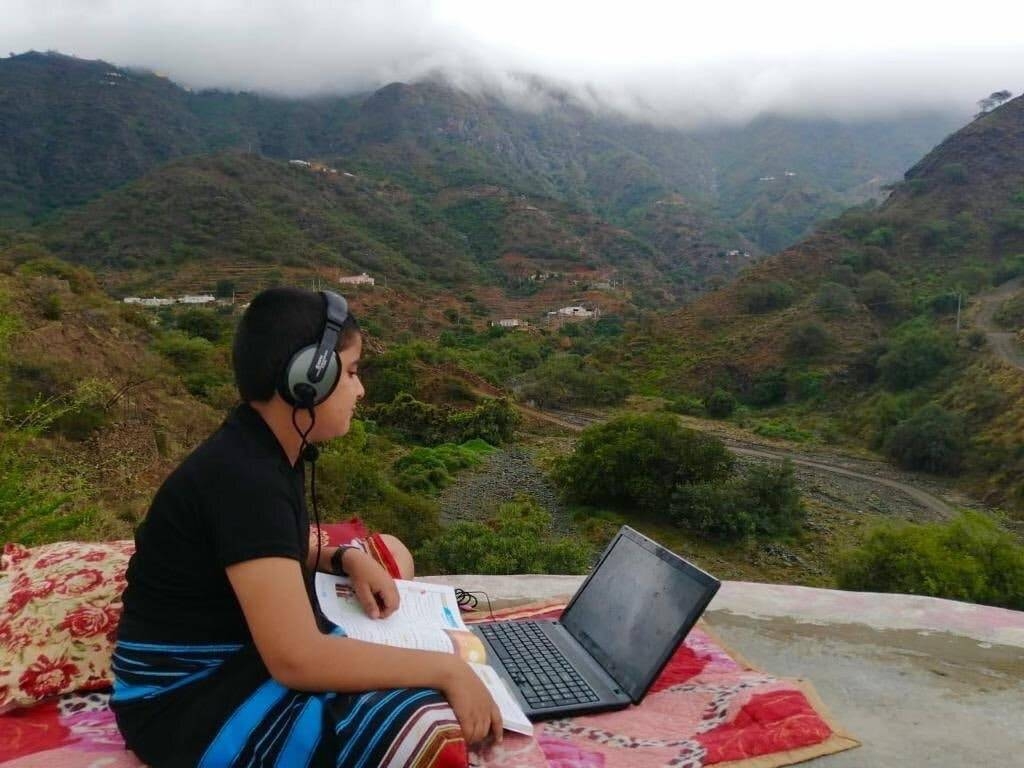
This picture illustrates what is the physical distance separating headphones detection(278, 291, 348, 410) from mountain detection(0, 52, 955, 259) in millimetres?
69496

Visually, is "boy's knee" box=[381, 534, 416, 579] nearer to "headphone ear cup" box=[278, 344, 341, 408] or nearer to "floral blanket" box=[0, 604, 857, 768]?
"floral blanket" box=[0, 604, 857, 768]

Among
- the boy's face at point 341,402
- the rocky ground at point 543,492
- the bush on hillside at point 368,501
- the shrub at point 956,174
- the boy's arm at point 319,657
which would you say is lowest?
the rocky ground at point 543,492

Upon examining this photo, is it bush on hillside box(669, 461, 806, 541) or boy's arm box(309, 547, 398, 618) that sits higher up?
boy's arm box(309, 547, 398, 618)

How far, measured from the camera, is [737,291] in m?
43.7

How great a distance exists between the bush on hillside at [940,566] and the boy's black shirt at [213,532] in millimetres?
8406

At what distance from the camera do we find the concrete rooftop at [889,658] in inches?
80.2

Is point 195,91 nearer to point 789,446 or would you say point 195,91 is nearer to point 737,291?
point 737,291

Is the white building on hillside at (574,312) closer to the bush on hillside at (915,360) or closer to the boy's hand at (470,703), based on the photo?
the bush on hillside at (915,360)

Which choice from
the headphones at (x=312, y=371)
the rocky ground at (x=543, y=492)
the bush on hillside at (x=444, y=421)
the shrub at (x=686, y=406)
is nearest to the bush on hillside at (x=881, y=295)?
the shrub at (x=686, y=406)

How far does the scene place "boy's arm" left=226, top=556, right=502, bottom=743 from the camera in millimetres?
1431

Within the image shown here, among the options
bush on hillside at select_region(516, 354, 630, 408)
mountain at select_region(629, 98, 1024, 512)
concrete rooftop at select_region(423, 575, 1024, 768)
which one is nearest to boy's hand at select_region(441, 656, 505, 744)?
concrete rooftop at select_region(423, 575, 1024, 768)

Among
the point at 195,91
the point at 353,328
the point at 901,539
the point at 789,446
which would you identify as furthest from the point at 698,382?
the point at 195,91

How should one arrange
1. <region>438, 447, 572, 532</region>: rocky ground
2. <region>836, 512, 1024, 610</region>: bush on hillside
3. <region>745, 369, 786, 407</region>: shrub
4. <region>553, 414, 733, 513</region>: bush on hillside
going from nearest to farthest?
<region>836, 512, 1024, 610</region>: bush on hillside, <region>438, 447, 572, 532</region>: rocky ground, <region>553, 414, 733, 513</region>: bush on hillside, <region>745, 369, 786, 407</region>: shrub

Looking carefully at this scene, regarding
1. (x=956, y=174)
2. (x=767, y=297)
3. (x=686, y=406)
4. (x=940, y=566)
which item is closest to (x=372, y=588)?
(x=940, y=566)
